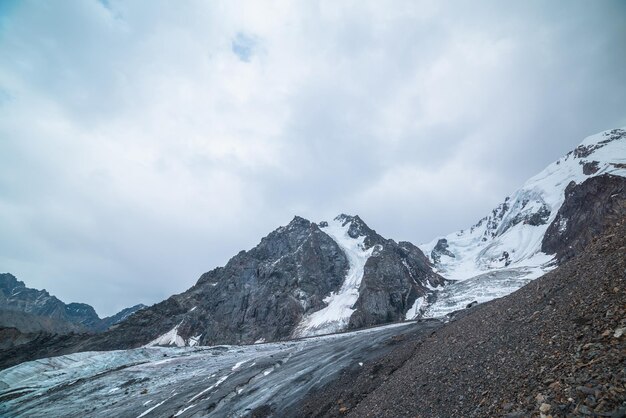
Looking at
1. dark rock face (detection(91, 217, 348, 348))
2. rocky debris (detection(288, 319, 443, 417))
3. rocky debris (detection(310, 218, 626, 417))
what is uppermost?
dark rock face (detection(91, 217, 348, 348))

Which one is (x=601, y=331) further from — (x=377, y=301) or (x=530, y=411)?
(x=377, y=301)

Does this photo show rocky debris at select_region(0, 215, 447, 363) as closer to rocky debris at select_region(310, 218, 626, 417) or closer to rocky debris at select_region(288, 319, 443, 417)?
rocky debris at select_region(288, 319, 443, 417)

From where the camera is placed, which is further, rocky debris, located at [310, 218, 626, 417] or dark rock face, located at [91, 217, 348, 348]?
dark rock face, located at [91, 217, 348, 348]

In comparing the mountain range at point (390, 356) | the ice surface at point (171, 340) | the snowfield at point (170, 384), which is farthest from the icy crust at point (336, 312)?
the snowfield at point (170, 384)

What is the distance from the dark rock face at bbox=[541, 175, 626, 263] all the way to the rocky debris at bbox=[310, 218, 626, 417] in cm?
12885

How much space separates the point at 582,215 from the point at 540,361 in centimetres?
17431

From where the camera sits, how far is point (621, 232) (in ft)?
55.6

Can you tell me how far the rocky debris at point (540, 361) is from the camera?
28.9ft

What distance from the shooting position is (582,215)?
145m

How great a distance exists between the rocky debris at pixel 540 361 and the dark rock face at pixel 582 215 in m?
129

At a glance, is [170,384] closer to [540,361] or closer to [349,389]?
[349,389]

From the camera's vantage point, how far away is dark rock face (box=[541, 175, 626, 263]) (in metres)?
126

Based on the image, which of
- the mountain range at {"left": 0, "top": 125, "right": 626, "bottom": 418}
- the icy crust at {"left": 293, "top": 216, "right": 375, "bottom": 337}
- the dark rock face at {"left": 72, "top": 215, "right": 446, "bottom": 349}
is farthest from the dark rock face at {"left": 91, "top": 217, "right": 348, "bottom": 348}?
the icy crust at {"left": 293, "top": 216, "right": 375, "bottom": 337}

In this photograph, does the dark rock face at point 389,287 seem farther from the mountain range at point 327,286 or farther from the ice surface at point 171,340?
the ice surface at point 171,340
